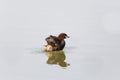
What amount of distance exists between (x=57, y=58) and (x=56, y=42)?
0.96 meters

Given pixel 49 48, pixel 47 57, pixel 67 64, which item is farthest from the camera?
pixel 49 48

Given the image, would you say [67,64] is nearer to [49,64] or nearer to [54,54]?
[49,64]

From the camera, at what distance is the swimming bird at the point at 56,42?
10.8 m

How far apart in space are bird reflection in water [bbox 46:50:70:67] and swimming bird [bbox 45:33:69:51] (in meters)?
0.13

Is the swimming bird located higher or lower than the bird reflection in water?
higher

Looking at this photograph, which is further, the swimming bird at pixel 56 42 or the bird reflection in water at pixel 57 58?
the swimming bird at pixel 56 42

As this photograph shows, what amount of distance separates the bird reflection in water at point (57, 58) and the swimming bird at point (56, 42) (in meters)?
0.13

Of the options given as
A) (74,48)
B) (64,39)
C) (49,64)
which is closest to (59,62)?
(49,64)

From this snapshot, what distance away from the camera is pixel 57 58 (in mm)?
9953

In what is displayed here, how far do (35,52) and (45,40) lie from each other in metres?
0.76

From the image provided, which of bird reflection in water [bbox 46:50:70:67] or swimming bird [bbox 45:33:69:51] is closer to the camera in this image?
bird reflection in water [bbox 46:50:70:67]

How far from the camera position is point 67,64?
9.38 meters

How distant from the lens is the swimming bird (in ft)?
35.3

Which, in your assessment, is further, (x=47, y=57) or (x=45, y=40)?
(x=45, y=40)
